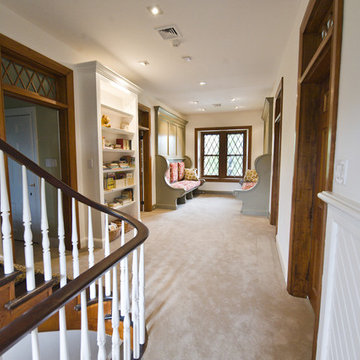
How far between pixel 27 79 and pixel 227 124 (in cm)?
557

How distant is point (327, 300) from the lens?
1.08m

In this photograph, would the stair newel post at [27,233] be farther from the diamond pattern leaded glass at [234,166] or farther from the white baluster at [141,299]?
the diamond pattern leaded glass at [234,166]

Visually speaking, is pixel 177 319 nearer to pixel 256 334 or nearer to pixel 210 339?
pixel 210 339

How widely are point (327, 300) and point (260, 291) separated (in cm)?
108

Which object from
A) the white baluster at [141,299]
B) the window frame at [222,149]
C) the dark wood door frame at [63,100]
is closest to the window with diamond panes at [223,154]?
the window frame at [222,149]

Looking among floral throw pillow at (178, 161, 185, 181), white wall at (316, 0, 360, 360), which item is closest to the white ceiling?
white wall at (316, 0, 360, 360)

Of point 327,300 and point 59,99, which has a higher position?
point 59,99

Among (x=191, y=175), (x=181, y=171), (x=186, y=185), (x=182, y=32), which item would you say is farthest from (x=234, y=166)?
(x=182, y=32)

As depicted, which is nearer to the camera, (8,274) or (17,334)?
(17,334)

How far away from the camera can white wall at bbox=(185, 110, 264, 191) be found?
6.60 meters

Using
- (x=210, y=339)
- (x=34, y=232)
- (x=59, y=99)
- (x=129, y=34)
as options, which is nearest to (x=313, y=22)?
(x=129, y=34)

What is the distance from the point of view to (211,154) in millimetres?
7316

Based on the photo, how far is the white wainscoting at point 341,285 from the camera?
82 centimetres

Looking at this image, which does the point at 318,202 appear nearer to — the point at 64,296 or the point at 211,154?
the point at 64,296
